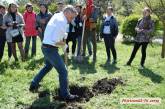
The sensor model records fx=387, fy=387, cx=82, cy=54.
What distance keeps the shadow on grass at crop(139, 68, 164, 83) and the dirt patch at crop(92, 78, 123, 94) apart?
1.05 metres

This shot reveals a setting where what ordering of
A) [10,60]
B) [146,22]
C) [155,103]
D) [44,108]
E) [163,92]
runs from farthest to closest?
[10,60]
[146,22]
[163,92]
[155,103]
[44,108]

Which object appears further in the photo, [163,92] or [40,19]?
[40,19]

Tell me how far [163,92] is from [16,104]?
340cm

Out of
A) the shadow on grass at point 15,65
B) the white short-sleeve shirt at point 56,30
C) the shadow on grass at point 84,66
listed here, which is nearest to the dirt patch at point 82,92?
the white short-sleeve shirt at point 56,30

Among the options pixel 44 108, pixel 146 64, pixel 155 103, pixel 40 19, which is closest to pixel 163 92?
pixel 155 103

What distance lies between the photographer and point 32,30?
1320cm

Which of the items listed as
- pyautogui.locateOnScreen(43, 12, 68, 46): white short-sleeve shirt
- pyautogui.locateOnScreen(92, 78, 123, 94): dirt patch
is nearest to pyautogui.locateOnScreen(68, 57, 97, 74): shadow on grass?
pyautogui.locateOnScreen(92, 78, 123, 94): dirt patch

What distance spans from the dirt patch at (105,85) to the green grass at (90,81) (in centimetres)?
17

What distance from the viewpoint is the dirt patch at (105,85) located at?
8.98 metres

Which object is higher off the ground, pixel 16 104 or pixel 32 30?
pixel 32 30

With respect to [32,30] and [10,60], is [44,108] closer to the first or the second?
[10,60]

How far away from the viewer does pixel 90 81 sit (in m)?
9.77

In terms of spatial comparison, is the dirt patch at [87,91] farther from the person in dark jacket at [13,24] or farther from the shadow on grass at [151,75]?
the person in dark jacket at [13,24]

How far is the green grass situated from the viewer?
7914mm
